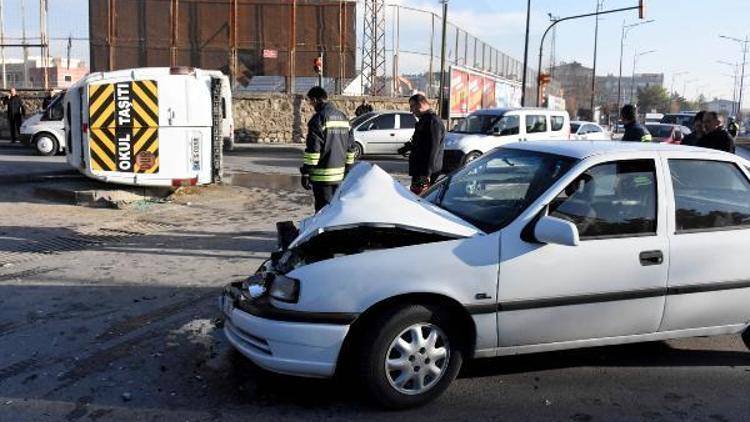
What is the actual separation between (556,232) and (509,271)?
1.14 ft

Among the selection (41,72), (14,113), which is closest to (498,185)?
(14,113)

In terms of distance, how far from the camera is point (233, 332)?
4.11 metres

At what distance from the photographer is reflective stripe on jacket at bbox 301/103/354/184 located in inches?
285

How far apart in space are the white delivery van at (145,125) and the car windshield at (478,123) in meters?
7.90

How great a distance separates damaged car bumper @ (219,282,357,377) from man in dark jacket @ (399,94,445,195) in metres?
4.10

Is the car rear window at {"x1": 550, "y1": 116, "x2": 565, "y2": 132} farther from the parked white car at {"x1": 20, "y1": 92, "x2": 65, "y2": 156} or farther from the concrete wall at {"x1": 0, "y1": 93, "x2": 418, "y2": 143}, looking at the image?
the parked white car at {"x1": 20, "y1": 92, "x2": 65, "y2": 156}

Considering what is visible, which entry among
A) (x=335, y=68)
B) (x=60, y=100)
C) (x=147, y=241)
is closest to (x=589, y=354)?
(x=147, y=241)

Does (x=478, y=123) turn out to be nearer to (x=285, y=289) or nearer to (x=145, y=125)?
(x=145, y=125)

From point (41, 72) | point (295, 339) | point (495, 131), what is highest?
point (41, 72)

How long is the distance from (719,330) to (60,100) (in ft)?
61.8

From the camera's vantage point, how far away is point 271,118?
28.4 meters

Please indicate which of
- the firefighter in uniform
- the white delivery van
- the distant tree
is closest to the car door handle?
the firefighter in uniform

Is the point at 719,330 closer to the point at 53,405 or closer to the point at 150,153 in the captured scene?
the point at 53,405

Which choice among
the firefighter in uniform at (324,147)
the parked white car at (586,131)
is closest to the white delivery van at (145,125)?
the firefighter in uniform at (324,147)
